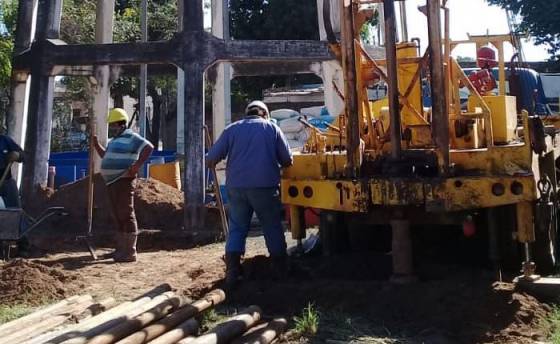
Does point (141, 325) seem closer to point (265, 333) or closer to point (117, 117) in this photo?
point (265, 333)

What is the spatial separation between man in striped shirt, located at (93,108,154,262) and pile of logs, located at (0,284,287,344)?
9.52 ft

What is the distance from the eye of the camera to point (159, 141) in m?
29.9

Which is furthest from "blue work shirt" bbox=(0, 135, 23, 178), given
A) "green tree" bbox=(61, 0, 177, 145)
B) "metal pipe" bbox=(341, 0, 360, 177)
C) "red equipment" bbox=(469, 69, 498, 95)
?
"green tree" bbox=(61, 0, 177, 145)

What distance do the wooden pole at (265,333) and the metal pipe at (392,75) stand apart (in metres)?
1.70

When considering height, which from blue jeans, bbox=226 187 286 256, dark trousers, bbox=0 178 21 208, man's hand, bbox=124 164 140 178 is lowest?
blue jeans, bbox=226 187 286 256

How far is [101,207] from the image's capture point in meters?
12.2

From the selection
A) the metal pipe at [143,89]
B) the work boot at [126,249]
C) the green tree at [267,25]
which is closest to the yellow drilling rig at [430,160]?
the work boot at [126,249]

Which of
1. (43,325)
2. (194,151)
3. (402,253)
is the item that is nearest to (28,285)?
(43,325)

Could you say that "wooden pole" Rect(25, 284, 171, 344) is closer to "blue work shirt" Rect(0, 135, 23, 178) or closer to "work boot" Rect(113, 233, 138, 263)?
"work boot" Rect(113, 233, 138, 263)

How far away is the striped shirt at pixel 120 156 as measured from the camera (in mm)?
8570

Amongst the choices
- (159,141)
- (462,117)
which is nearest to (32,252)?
(462,117)

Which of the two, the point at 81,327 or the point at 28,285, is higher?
the point at 28,285

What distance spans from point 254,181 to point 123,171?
2.59m

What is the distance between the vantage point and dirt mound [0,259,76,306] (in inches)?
254
